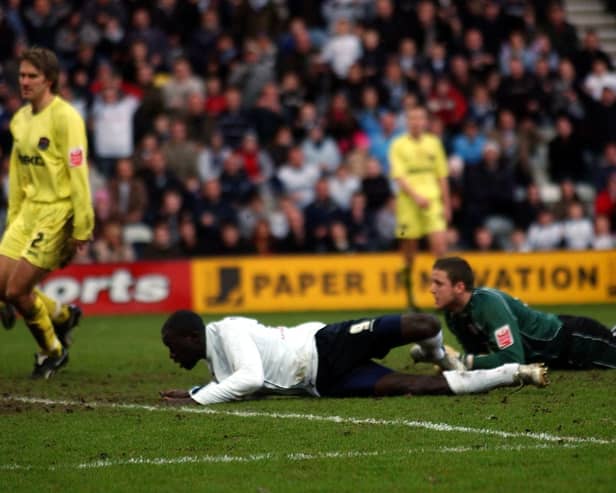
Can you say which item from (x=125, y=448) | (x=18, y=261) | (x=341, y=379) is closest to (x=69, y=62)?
(x=18, y=261)

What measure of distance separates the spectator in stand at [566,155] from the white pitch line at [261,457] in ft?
46.7

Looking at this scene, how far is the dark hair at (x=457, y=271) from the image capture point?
9094 mm

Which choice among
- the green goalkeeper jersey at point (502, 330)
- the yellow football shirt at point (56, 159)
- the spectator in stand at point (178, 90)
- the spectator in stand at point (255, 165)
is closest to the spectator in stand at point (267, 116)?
the spectator in stand at point (255, 165)

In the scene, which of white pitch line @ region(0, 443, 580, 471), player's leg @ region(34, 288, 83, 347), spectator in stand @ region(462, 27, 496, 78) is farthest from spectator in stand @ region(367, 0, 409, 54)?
white pitch line @ region(0, 443, 580, 471)

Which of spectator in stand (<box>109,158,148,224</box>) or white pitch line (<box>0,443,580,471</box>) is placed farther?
spectator in stand (<box>109,158,148,224</box>)

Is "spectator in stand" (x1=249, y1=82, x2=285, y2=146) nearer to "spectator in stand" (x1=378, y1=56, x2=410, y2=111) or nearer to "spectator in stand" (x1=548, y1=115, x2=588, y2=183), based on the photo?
"spectator in stand" (x1=378, y1=56, x2=410, y2=111)

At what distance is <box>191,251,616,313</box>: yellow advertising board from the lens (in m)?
18.0

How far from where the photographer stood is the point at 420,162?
16.0 metres

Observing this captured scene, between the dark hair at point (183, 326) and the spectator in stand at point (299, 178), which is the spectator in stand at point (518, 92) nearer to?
the spectator in stand at point (299, 178)

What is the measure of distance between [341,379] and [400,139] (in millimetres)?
7438

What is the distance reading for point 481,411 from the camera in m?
8.09

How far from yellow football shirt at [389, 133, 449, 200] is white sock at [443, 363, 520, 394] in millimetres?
7185

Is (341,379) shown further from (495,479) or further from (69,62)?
(69,62)

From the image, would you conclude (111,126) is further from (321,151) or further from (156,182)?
(321,151)
